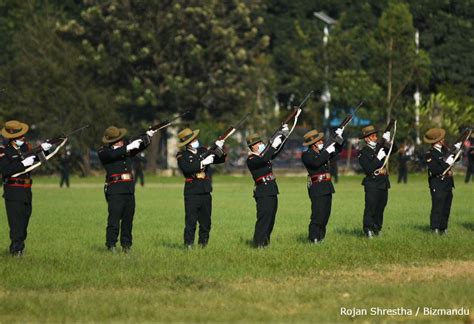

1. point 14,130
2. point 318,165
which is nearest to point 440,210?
point 318,165

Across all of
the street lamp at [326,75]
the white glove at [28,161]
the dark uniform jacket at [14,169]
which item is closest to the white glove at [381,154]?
Result: the dark uniform jacket at [14,169]

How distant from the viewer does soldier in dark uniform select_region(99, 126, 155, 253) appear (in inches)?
786

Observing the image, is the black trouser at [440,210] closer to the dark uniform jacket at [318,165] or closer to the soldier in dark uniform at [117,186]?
the dark uniform jacket at [318,165]

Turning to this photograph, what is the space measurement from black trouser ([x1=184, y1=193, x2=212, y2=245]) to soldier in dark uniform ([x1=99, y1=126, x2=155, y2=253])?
1.08 m

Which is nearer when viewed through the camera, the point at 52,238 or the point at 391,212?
the point at 52,238

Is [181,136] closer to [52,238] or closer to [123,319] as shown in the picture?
[52,238]

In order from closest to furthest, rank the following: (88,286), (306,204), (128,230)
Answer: (88,286) < (128,230) < (306,204)

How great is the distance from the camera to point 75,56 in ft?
220

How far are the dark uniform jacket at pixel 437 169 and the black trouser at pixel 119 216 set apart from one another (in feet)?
21.9

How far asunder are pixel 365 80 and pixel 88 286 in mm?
48711

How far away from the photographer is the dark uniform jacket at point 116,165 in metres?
19.9

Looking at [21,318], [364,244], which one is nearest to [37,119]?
[364,244]

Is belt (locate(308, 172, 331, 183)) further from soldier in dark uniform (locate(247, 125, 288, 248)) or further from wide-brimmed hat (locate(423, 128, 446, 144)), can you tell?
wide-brimmed hat (locate(423, 128, 446, 144))

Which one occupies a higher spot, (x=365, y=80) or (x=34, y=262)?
(x=365, y=80)
